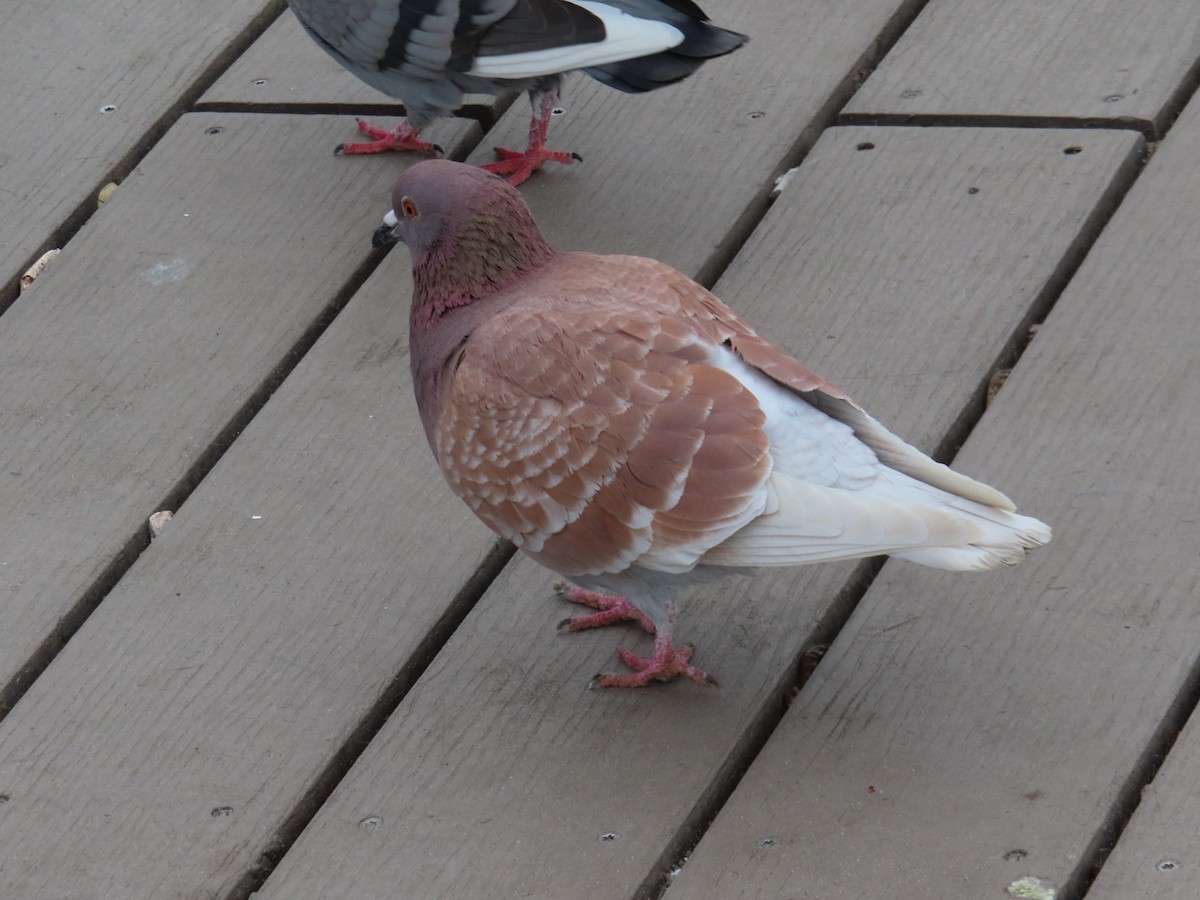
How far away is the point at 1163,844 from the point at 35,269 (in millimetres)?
2666

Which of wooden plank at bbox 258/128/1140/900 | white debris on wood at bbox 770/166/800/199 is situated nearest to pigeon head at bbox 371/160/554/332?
wooden plank at bbox 258/128/1140/900

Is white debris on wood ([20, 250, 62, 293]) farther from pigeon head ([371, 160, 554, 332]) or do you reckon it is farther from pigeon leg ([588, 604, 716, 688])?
pigeon leg ([588, 604, 716, 688])

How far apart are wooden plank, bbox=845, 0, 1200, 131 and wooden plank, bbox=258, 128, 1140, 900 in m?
0.09

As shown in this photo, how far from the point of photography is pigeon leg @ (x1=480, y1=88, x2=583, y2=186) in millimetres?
3973

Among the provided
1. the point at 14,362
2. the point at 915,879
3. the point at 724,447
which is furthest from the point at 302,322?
the point at 915,879

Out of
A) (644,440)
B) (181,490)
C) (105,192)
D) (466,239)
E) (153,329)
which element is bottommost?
(181,490)

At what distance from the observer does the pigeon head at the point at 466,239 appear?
294 centimetres

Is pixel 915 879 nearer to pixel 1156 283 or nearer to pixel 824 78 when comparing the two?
pixel 1156 283

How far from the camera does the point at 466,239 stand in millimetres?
2947

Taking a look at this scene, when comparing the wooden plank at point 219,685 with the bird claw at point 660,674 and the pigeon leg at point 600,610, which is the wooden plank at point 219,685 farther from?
the bird claw at point 660,674

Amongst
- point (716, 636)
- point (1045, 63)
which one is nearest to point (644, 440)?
point (716, 636)

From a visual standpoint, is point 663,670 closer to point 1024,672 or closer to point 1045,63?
point 1024,672

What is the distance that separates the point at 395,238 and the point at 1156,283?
4.87 feet

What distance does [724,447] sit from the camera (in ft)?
8.41
